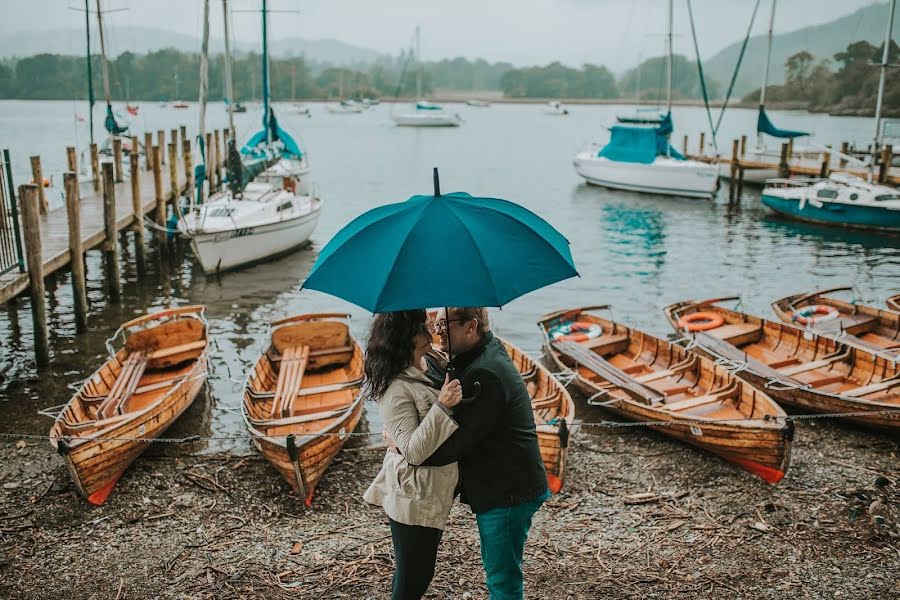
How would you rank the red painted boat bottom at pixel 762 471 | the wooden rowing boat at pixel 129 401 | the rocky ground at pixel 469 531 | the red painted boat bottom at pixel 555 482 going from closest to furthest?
the rocky ground at pixel 469 531 < the wooden rowing boat at pixel 129 401 < the red painted boat bottom at pixel 555 482 < the red painted boat bottom at pixel 762 471

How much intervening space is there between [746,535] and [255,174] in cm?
1881

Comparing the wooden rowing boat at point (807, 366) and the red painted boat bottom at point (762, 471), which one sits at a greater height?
the wooden rowing boat at point (807, 366)

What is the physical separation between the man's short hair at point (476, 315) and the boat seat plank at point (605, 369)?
603 cm

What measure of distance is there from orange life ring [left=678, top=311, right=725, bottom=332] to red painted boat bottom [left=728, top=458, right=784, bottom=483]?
4245 mm

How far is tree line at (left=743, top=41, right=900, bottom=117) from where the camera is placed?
236ft

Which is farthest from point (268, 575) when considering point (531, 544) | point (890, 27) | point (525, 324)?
point (890, 27)

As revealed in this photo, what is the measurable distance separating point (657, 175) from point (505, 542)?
33.2m

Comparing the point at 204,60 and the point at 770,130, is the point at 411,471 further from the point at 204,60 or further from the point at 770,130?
the point at 770,130

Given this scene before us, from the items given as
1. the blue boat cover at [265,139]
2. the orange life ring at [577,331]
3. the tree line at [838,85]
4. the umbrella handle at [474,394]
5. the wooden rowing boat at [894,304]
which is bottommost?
the orange life ring at [577,331]

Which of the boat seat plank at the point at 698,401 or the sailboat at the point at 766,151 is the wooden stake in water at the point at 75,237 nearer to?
the boat seat plank at the point at 698,401

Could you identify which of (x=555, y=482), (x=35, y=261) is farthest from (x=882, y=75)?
(x=35, y=261)

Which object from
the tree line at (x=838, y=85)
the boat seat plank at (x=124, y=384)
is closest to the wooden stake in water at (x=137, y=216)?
the boat seat plank at (x=124, y=384)

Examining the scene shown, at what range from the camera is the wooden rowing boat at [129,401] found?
24.0 ft

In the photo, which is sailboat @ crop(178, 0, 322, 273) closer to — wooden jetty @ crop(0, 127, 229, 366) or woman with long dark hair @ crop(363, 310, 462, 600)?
wooden jetty @ crop(0, 127, 229, 366)
